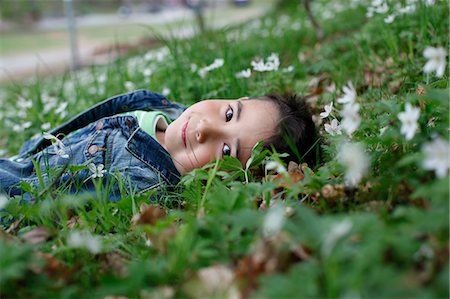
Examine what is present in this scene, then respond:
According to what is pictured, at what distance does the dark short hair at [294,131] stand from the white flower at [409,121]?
32.8 inches

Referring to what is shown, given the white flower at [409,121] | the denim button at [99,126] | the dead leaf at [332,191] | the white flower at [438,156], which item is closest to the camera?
the white flower at [438,156]

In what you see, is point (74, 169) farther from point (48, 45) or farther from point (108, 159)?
point (48, 45)

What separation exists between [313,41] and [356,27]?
0.46 metres

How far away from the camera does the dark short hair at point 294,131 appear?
2.33 meters

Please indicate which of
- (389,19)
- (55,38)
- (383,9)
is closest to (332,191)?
(389,19)

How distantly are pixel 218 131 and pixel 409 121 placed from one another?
3.62 feet

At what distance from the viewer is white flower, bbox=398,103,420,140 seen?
52.8 inches

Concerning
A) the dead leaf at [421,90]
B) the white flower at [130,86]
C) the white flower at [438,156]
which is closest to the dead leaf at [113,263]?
the white flower at [438,156]

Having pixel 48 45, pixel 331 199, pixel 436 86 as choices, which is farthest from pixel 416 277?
pixel 48 45

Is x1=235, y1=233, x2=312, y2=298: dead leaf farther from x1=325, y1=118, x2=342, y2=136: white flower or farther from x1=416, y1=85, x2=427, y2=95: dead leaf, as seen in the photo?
x1=416, y1=85, x2=427, y2=95: dead leaf

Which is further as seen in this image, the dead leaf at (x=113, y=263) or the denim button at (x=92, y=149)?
the denim button at (x=92, y=149)

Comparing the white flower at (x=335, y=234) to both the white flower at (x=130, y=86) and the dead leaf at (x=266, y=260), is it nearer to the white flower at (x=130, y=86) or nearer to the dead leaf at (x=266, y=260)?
the dead leaf at (x=266, y=260)

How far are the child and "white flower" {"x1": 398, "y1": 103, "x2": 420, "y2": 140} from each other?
930 mm

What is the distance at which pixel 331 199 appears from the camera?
160 cm
